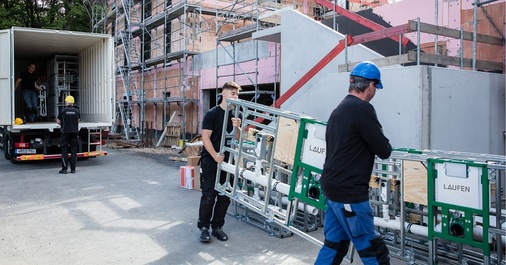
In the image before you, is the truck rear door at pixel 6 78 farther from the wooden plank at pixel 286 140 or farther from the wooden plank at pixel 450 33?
the wooden plank at pixel 450 33

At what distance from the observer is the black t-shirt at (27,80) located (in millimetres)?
13789

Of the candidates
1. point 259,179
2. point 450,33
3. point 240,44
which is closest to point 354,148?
point 259,179

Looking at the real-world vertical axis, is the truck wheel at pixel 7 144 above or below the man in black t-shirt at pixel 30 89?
below

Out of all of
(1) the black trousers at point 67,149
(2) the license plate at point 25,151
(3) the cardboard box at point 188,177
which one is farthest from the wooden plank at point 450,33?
(2) the license plate at point 25,151

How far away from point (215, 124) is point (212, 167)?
0.53 metres

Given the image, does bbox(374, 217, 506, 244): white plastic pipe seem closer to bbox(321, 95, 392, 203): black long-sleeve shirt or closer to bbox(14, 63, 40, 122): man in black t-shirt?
bbox(321, 95, 392, 203): black long-sleeve shirt

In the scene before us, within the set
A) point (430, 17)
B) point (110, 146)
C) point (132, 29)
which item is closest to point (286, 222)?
point (430, 17)

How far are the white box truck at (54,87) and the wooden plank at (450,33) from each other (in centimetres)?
824

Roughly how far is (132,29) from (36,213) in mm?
17738

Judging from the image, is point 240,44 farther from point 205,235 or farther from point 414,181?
point 414,181

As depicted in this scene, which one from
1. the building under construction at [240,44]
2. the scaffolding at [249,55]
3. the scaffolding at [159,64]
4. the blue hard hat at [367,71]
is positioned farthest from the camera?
the scaffolding at [159,64]

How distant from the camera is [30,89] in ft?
46.3

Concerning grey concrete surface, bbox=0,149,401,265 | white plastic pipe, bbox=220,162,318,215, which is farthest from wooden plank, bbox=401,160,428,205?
grey concrete surface, bbox=0,149,401,265

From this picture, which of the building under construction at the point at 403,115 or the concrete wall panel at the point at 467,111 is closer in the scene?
the building under construction at the point at 403,115
